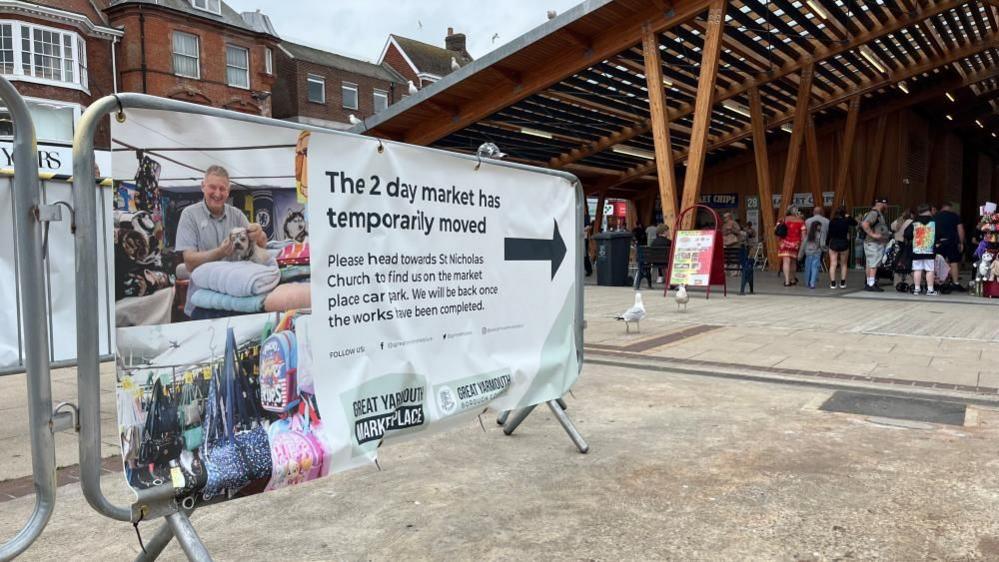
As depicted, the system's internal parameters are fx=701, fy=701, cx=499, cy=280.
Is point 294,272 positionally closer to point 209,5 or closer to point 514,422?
point 514,422

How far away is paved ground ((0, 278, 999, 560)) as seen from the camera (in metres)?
2.81

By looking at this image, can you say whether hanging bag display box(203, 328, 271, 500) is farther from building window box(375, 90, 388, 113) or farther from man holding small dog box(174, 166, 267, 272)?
building window box(375, 90, 388, 113)

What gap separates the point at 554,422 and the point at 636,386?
1245 millimetres

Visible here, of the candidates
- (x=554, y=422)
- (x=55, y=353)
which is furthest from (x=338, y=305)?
(x=55, y=353)

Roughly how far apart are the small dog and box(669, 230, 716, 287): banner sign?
432 inches

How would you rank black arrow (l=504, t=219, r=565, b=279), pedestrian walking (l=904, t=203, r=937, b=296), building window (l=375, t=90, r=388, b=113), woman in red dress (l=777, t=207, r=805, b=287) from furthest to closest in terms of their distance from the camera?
building window (l=375, t=90, r=388, b=113) < woman in red dress (l=777, t=207, r=805, b=287) < pedestrian walking (l=904, t=203, r=937, b=296) < black arrow (l=504, t=219, r=565, b=279)

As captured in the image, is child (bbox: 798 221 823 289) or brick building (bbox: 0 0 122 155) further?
brick building (bbox: 0 0 122 155)

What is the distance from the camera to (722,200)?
1159 inches

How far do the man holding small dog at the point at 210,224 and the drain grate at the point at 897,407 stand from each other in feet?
14.0

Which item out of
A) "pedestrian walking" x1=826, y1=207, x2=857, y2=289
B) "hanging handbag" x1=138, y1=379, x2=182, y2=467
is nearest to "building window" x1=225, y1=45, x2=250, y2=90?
"pedestrian walking" x1=826, y1=207, x2=857, y2=289

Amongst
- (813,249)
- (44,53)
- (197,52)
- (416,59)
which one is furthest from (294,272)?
(416,59)

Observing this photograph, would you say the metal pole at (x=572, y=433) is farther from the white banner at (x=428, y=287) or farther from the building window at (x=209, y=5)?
the building window at (x=209, y=5)

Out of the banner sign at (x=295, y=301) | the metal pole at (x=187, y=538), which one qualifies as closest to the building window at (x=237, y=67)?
the banner sign at (x=295, y=301)

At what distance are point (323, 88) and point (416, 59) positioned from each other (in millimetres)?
8462
